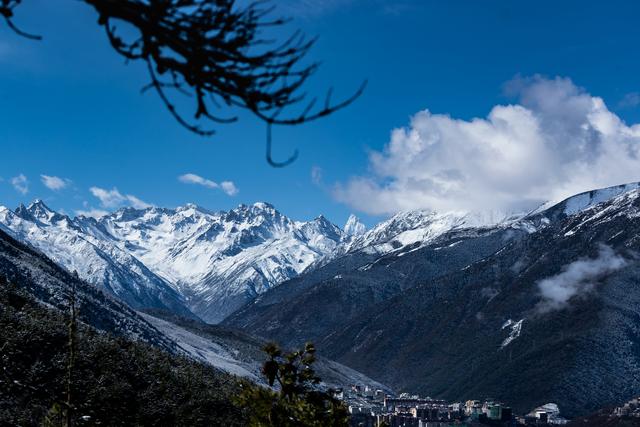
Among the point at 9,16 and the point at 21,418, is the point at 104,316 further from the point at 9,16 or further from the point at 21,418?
the point at 9,16

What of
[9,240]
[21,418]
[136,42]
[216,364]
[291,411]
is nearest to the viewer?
[136,42]

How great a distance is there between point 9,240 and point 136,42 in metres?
177

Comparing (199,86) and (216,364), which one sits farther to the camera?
(216,364)

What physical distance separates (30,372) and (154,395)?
47.8 feet

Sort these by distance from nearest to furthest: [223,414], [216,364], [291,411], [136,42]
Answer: [136,42], [291,411], [223,414], [216,364]

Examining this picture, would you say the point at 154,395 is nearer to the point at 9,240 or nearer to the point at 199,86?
the point at 199,86

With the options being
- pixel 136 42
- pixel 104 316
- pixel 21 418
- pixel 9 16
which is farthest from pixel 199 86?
pixel 104 316

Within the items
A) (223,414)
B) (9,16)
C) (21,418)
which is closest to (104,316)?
(223,414)

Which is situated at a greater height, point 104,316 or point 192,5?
point 104,316

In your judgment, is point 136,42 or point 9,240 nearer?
point 136,42

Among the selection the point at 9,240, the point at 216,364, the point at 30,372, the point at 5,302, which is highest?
the point at 9,240

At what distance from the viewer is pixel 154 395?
82.5 metres

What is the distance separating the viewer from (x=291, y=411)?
31.1 m

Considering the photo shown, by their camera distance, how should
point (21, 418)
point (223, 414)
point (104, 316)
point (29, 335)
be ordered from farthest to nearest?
point (104, 316)
point (223, 414)
point (29, 335)
point (21, 418)
